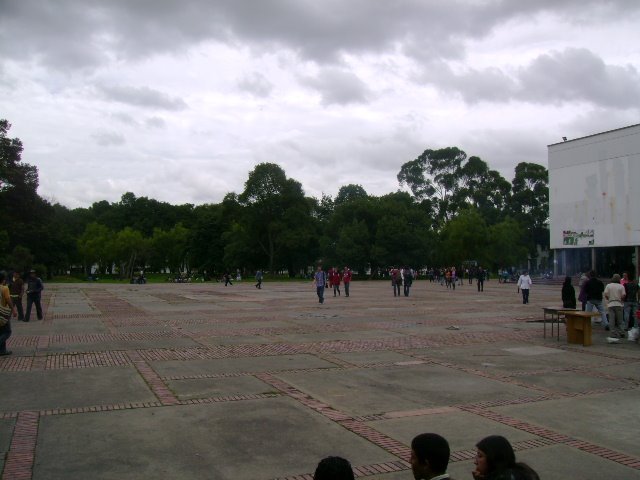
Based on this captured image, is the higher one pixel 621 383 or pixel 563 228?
pixel 563 228

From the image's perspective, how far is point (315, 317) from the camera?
19000mm

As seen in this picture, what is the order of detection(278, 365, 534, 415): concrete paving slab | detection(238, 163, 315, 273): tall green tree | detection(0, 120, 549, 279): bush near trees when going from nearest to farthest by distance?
detection(278, 365, 534, 415): concrete paving slab < detection(0, 120, 549, 279): bush near trees < detection(238, 163, 315, 273): tall green tree

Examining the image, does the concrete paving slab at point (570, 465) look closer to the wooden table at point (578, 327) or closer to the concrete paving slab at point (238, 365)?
the concrete paving slab at point (238, 365)

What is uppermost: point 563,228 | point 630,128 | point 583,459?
point 630,128

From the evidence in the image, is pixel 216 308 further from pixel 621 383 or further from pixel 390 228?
pixel 390 228

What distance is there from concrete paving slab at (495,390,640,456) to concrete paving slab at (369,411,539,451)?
570 millimetres

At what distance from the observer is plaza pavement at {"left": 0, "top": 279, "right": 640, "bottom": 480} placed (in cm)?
544

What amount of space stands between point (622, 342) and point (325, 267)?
61.0m

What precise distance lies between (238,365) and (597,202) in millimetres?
49726

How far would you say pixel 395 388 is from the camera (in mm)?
8531

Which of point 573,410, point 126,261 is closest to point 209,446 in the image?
point 573,410

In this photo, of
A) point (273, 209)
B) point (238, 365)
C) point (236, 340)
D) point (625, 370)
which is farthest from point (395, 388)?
point (273, 209)

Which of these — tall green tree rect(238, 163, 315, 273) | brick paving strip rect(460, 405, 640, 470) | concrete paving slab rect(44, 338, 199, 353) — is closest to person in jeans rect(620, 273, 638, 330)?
brick paving strip rect(460, 405, 640, 470)

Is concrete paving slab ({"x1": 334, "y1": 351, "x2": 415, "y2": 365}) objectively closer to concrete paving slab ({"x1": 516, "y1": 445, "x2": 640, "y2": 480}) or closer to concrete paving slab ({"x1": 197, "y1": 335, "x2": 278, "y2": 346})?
concrete paving slab ({"x1": 197, "y1": 335, "x2": 278, "y2": 346})
